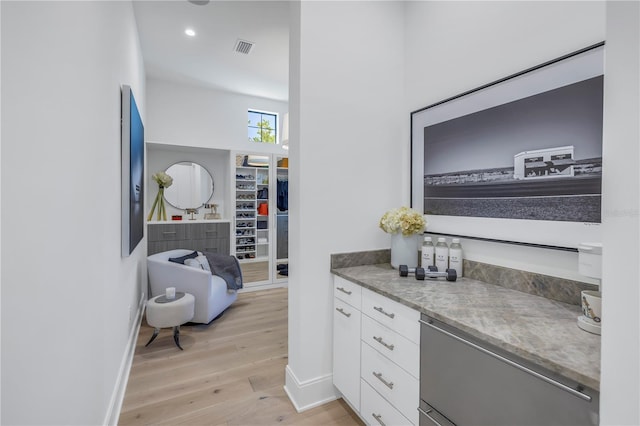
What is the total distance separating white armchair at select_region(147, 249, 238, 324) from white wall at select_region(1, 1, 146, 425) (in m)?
1.43

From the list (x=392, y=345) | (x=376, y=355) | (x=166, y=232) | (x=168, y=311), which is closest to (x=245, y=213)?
(x=166, y=232)

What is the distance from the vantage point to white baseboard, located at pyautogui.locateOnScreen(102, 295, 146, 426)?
5.43 ft

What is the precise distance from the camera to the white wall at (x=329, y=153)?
1.85 meters

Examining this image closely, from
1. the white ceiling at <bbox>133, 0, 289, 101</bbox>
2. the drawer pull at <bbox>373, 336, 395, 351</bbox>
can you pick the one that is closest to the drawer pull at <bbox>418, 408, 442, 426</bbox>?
the drawer pull at <bbox>373, 336, 395, 351</bbox>

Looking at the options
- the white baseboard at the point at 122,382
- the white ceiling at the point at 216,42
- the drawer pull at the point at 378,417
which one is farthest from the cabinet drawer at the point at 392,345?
the white ceiling at the point at 216,42

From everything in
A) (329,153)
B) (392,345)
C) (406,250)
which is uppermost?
(329,153)

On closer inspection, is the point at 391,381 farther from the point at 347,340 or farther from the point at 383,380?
the point at 347,340

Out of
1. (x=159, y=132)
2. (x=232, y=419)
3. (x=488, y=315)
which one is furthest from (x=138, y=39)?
(x=488, y=315)

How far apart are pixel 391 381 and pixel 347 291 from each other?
0.54 meters

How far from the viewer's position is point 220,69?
369cm

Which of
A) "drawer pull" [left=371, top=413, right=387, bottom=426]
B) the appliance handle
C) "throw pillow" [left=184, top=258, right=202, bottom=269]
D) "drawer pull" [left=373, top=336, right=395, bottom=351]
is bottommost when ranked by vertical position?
"drawer pull" [left=371, top=413, right=387, bottom=426]

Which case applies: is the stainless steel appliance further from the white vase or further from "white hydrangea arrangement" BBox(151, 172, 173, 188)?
"white hydrangea arrangement" BBox(151, 172, 173, 188)

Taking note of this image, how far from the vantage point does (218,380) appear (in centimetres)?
217

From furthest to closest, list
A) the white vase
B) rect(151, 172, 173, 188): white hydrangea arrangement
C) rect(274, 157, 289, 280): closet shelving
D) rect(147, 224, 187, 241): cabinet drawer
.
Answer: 1. rect(274, 157, 289, 280): closet shelving
2. rect(151, 172, 173, 188): white hydrangea arrangement
3. rect(147, 224, 187, 241): cabinet drawer
4. the white vase
